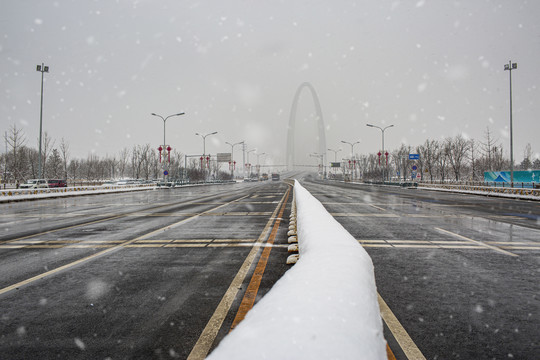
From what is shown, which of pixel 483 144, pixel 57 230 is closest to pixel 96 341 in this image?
pixel 57 230

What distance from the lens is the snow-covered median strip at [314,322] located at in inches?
62.8

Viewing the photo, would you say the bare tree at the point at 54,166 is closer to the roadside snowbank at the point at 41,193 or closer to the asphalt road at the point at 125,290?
the roadside snowbank at the point at 41,193

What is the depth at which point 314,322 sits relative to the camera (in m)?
1.88

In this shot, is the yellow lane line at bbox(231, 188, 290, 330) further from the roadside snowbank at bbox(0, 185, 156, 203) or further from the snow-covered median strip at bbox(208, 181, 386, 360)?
the roadside snowbank at bbox(0, 185, 156, 203)

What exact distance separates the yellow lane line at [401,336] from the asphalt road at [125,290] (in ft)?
4.81

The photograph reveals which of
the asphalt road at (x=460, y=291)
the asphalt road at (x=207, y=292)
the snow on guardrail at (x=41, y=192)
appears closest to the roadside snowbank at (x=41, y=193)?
Answer: the snow on guardrail at (x=41, y=192)

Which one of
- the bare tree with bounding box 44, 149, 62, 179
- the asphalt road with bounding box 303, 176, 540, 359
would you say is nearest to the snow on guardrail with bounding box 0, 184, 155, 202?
the asphalt road with bounding box 303, 176, 540, 359

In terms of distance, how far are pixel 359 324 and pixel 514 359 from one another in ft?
5.40

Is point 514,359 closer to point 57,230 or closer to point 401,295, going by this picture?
point 401,295

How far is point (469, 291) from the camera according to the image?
4.16m

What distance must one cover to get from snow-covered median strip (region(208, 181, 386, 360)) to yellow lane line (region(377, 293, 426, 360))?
530 mm

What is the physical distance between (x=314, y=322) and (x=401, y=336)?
1.53m

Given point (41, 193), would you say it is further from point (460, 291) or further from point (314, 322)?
point (314, 322)

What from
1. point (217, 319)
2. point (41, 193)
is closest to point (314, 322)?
point (217, 319)
